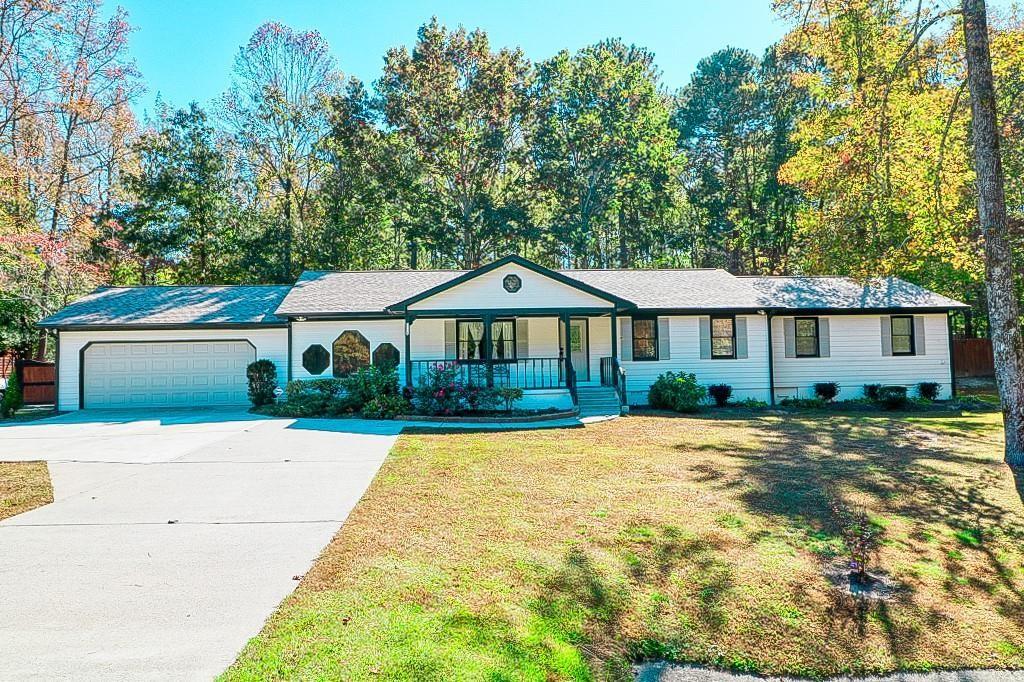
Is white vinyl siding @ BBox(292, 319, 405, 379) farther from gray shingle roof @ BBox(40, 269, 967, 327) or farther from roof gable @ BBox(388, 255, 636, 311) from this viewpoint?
roof gable @ BBox(388, 255, 636, 311)

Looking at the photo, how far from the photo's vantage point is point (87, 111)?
2195 centimetres

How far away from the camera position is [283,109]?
91.6 feet

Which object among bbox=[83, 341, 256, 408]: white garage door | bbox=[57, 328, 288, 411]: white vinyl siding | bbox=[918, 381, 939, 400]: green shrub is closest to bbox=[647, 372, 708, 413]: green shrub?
bbox=[918, 381, 939, 400]: green shrub

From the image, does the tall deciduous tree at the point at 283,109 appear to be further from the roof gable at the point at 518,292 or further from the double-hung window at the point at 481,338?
the roof gable at the point at 518,292

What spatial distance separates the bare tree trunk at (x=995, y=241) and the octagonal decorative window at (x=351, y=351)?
14.6 meters

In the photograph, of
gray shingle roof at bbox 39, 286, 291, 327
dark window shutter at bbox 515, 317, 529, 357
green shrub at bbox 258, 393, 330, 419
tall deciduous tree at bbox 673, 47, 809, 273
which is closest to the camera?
green shrub at bbox 258, 393, 330, 419

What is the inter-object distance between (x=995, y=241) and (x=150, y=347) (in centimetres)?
2062

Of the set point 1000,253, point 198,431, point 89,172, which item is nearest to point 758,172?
point 1000,253

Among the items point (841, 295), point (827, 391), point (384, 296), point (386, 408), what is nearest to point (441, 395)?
point (386, 408)

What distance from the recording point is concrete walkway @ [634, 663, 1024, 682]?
10.2 ft

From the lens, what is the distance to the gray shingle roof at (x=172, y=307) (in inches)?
662

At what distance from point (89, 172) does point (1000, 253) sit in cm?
3084

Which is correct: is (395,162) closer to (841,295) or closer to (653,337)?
(653,337)

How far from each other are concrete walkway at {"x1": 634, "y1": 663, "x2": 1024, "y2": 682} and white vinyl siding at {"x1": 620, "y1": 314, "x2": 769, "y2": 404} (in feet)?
45.1
